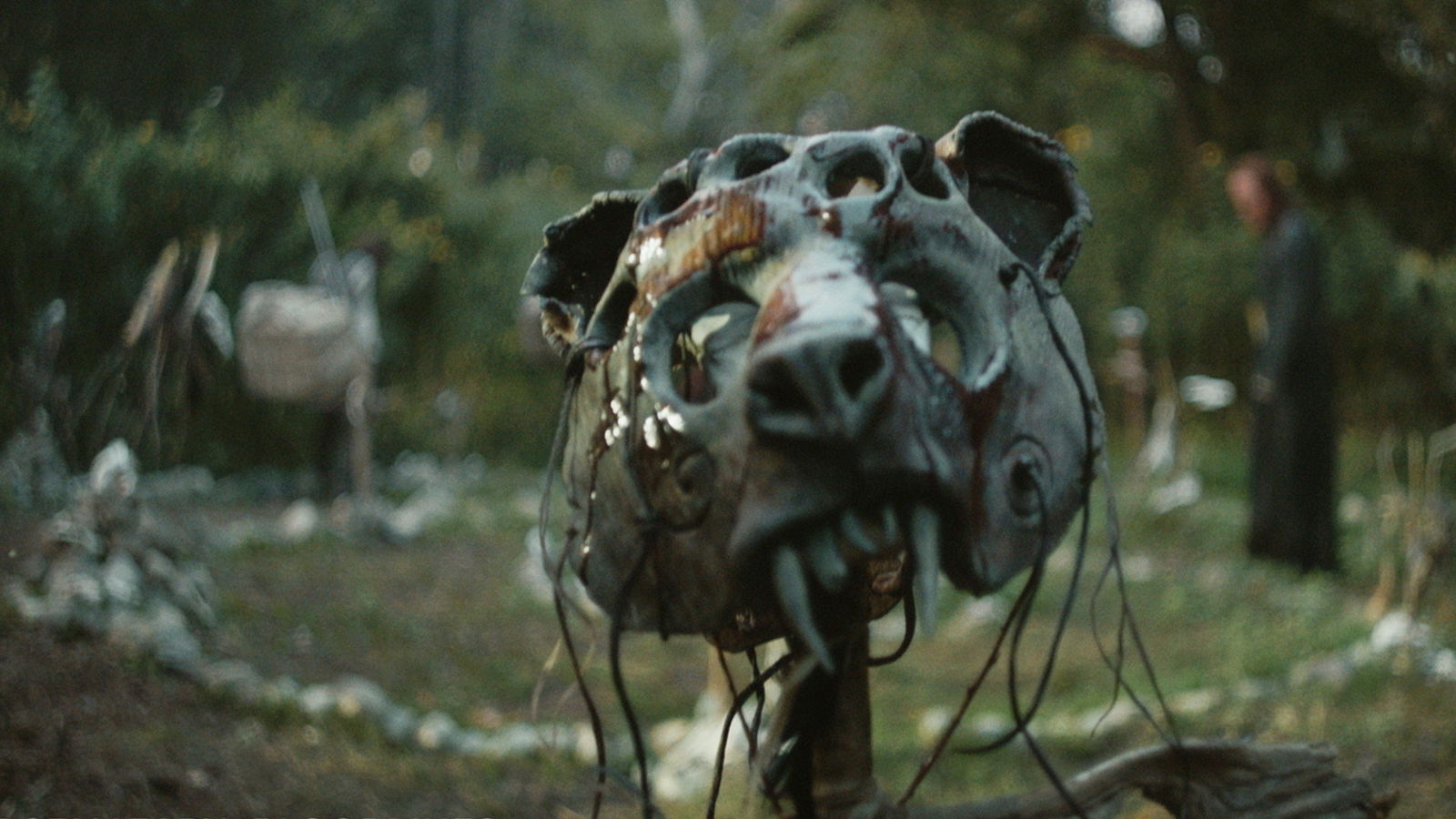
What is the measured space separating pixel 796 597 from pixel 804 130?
1072 cm

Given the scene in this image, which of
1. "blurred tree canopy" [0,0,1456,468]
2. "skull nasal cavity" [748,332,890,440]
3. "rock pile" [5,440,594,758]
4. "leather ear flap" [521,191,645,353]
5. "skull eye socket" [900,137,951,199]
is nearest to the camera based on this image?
"skull nasal cavity" [748,332,890,440]

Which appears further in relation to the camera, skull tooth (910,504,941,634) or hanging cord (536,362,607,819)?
hanging cord (536,362,607,819)

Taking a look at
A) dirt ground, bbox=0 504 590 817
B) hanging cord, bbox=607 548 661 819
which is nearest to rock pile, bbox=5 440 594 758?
dirt ground, bbox=0 504 590 817

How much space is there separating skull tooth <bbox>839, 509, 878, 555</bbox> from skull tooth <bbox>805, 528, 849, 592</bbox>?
0.05 feet

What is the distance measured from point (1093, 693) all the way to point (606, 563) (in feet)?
11.4

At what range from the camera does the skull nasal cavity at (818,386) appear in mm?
1114

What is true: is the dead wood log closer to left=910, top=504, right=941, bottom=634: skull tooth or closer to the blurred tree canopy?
left=910, top=504, right=941, bottom=634: skull tooth

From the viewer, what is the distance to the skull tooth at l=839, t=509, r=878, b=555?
1.17 m

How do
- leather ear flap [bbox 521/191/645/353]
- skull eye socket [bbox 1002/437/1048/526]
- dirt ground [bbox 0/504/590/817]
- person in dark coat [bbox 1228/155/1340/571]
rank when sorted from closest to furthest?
1. skull eye socket [bbox 1002/437/1048/526]
2. leather ear flap [bbox 521/191/645/353]
3. dirt ground [bbox 0/504/590/817]
4. person in dark coat [bbox 1228/155/1340/571]

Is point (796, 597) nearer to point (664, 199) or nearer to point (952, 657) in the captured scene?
point (664, 199)

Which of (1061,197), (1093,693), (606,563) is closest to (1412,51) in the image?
(1093,693)

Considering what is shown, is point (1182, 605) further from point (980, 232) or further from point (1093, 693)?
point (980, 232)

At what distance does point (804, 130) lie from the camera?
11.4 meters

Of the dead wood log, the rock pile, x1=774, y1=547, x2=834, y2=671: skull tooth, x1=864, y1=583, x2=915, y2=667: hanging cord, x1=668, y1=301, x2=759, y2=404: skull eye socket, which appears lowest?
the rock pile
